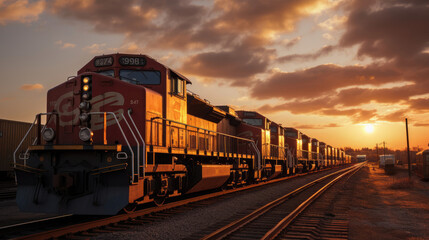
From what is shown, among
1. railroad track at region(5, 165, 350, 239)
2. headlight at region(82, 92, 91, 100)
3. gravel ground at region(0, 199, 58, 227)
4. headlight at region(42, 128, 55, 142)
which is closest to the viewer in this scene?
railroad track at region(5, 165, 350, 239)

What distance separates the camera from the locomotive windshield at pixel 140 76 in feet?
32.6

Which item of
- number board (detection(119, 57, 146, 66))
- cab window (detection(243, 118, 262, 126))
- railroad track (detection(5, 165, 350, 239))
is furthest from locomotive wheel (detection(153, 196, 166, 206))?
cab window (detection(243, 118, 262, 126))

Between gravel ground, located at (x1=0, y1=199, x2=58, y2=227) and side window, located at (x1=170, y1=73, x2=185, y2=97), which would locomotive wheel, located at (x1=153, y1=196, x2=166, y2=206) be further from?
side window, located at (x1=170, y1=73, x2=185, y2=97)

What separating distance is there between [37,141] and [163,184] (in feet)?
10.4

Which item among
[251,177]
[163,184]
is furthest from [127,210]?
[251,177]

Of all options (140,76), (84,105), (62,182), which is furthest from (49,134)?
(140,76)

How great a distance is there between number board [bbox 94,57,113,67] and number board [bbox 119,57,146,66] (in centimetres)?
28

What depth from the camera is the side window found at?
1083 cm

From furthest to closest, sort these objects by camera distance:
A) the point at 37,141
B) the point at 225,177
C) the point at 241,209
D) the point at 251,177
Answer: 1. the point at 251,177
2. the point at 225,177
3. the point at 241,209
4. the point at 37,141

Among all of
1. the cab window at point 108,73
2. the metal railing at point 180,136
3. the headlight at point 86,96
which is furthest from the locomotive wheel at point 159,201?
the cab window at point 108,73

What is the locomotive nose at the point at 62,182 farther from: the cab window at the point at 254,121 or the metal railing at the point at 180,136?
the cab window at the point at 254,121

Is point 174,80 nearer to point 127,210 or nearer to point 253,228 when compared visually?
point 127,210

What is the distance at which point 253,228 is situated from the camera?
7898 millimetres

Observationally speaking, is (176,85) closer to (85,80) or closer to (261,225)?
(85,80)
